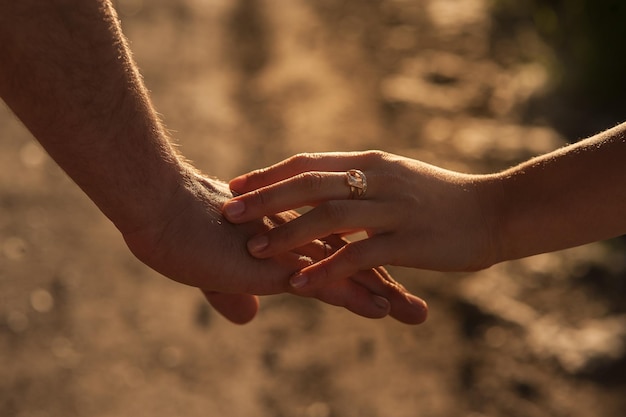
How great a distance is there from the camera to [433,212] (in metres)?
2.32

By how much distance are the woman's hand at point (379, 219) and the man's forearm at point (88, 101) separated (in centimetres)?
25

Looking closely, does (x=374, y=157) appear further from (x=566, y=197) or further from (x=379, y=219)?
(x=566, y=197)

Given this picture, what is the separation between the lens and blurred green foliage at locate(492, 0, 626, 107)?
4.91 meters

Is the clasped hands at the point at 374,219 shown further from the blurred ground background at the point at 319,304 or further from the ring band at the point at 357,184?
the blurred ground background at the point at 319,304

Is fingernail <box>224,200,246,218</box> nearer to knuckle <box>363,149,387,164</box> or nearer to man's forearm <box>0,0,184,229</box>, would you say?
man's forearm <box>0,0,184,229</box>

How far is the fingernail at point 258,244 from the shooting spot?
2.28m

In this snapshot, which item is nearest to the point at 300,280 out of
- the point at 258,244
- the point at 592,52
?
the point at 258,244

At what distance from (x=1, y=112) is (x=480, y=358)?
3124 mm

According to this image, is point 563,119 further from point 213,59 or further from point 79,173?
point 79,173

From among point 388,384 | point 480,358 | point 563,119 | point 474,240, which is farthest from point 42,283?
point 563,119

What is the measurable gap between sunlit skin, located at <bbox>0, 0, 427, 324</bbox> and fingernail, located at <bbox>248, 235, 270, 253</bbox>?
0.03 metres

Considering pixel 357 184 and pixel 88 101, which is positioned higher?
pixel 357 184

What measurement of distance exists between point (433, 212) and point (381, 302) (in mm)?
294

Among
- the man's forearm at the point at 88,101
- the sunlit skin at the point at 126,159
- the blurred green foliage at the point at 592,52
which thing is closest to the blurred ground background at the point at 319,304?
the blurred green foliage at the point at 592,52
